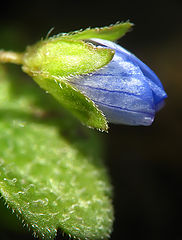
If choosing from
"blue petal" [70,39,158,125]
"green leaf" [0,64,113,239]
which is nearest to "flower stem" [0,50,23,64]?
"green leaf" [0,64,113,239]

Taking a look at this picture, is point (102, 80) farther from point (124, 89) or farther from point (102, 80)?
point (124, 89)

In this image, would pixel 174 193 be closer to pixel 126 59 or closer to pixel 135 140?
pixel 135 140

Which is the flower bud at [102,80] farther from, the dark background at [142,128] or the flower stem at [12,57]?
the dark background at [142,128]

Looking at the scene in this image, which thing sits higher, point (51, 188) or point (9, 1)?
point (9, 1)

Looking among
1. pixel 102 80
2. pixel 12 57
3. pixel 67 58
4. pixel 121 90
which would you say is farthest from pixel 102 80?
pixel 12 57

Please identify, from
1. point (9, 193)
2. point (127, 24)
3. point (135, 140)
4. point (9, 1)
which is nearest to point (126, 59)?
point (127, 24)

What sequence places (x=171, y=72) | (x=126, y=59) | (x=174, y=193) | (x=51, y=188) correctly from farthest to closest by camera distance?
(x=171, y=72) → (x=174, y=193) → (x=51, y=188) → (x=126, y=59)
